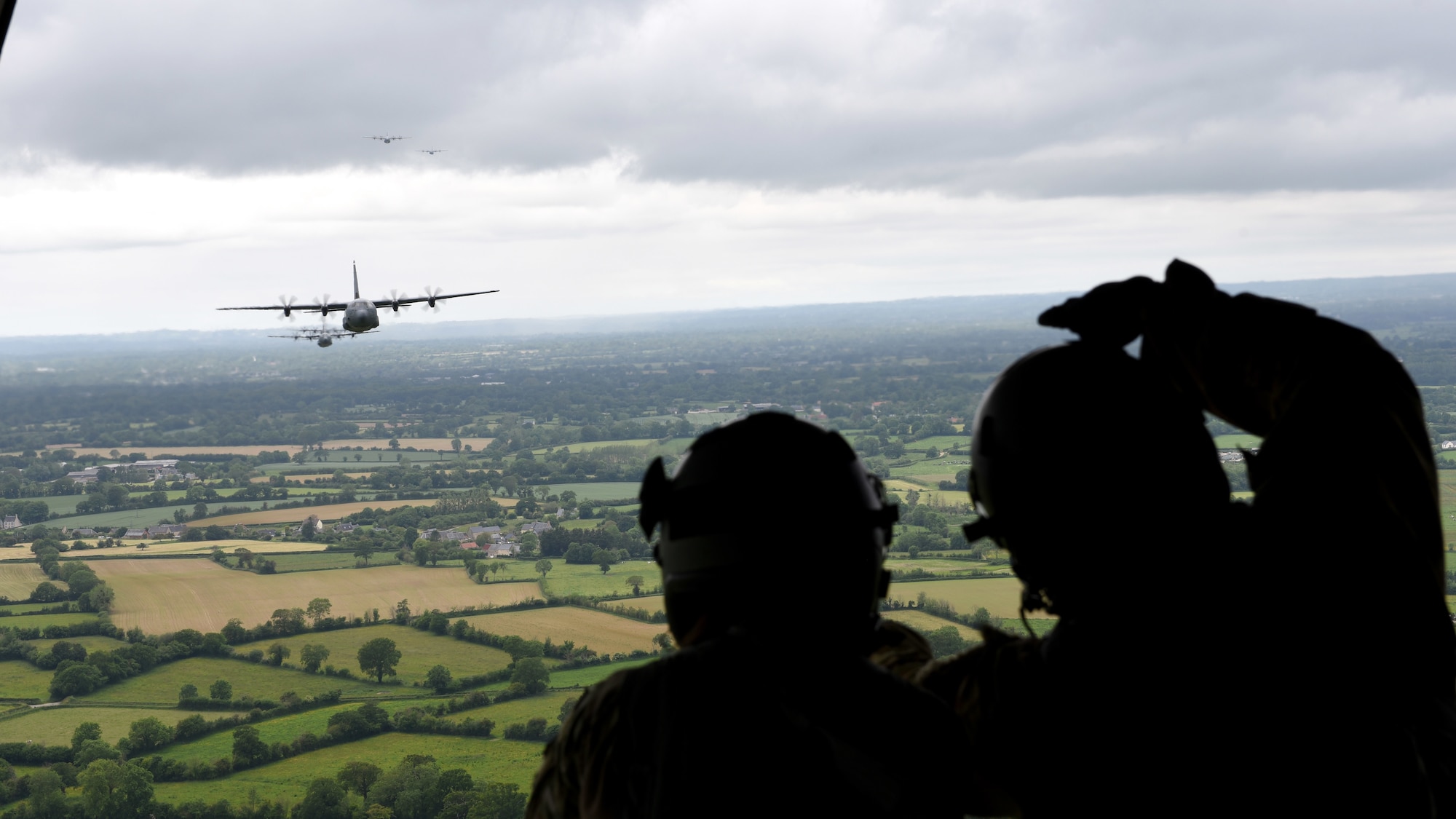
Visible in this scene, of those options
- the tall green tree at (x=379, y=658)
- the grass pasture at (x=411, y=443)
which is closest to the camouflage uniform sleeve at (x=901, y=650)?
the tall green tree at (x=379, y=658)

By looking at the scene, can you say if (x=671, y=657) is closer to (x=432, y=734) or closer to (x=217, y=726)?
(x=432, y=734)

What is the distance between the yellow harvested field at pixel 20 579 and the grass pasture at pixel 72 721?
14.0 metres

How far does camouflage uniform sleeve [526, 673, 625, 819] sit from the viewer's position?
1289 millimetres

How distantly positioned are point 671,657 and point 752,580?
7.0 inches

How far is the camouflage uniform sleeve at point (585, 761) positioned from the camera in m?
1.29

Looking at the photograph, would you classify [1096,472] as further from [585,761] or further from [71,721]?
[71,721]

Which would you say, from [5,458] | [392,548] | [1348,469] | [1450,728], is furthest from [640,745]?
[5,458]

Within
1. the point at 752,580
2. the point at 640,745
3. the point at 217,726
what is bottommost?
the point at 217,726

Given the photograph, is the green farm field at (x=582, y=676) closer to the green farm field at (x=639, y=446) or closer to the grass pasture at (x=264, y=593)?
the grass pasture at (x=264, y=593)

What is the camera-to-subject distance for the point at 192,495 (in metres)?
65.2

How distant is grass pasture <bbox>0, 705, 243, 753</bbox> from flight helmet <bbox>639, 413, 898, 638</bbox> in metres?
29.5

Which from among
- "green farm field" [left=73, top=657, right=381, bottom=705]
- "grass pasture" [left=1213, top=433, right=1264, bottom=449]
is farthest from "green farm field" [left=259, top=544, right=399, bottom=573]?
"grass pasture" [left=1213, top=433, right=1264, bottom=449]

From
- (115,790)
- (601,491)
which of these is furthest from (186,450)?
(115,790)

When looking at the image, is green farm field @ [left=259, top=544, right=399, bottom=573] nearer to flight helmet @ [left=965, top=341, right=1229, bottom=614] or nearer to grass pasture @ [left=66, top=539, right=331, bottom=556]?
grass pasture @ [left=66, top=539, right=331, bottom=556]
